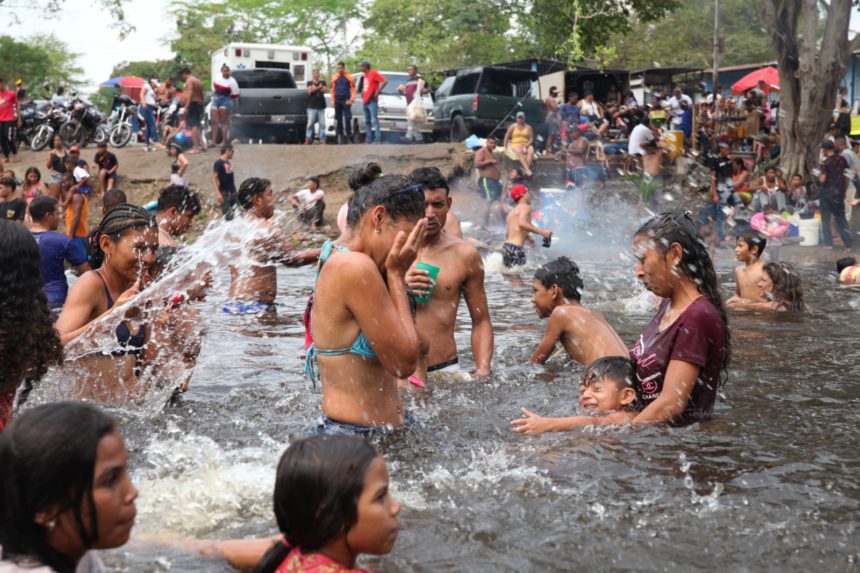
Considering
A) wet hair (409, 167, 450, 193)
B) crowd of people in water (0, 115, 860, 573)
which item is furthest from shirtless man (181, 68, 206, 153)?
wet hair (409, 167, 450, 193)

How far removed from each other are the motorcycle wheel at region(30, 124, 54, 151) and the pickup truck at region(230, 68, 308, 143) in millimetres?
4582

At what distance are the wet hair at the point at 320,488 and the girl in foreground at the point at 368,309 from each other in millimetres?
1245

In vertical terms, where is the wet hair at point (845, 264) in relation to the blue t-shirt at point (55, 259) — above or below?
below

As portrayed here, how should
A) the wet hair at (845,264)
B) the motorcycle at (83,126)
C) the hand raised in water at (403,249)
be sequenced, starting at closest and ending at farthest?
the hand raised in water at (403,249) → the wet hair at (845,264) → the motorcycle at (83,126)

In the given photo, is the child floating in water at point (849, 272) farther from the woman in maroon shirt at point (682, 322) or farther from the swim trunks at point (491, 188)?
the woman in maroon shirt at point (682, 322)

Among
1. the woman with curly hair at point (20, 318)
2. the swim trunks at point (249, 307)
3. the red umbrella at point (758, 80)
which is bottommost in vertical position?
the swim trunks at point (249, 307)

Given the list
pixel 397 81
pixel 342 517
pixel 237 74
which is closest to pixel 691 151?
pixel 397 81

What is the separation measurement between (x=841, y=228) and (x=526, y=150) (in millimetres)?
6708

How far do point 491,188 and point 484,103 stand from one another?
4126 millimetres

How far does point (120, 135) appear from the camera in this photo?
23.1 m

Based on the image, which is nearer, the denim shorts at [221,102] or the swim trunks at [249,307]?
the swim trunks at [249,307]

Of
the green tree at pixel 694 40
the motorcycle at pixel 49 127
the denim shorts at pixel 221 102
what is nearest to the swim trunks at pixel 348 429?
the denim shorts at pixel 221 102

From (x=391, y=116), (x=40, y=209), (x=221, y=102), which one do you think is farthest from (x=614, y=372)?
(x=391, y=116)

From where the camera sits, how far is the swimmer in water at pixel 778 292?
31.6 ft
